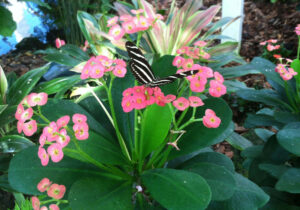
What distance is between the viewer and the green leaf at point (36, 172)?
0.81 metres

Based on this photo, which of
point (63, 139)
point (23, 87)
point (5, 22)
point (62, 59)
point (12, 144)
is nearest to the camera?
point (63, 139)

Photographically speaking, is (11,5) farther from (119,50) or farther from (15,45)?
(119,50)

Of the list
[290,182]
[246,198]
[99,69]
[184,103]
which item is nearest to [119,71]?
[99,69]

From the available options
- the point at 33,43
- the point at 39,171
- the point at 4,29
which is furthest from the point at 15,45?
the point at 39,171

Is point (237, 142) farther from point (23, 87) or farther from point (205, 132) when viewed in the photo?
point (23, 87)

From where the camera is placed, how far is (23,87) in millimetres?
1480

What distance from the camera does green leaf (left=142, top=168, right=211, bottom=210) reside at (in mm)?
665

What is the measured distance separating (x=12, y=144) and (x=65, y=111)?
448 mm

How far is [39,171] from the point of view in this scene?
32.7 inches

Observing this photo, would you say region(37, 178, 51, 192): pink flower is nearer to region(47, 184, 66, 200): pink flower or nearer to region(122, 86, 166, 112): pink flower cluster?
region(47, 184, 66, 200): pink flower

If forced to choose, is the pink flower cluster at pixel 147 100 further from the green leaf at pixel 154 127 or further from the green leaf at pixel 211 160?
the green leaf at pixel 211 160

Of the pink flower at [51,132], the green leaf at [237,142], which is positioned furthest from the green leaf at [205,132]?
the green leaf at [237,142]

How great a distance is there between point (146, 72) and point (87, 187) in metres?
0.34

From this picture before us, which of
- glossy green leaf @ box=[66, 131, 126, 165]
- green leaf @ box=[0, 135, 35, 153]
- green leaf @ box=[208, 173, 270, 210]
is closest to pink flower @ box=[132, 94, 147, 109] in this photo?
glossy green leaf @ box=[66, 131, 126, 165]
